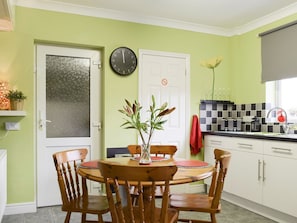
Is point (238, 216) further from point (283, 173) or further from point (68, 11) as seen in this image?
point (68, 11)

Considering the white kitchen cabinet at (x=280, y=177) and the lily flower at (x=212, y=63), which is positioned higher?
the lily flower at (x=212, y=63)

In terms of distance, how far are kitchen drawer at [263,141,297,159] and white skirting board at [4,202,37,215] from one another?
2790 mm

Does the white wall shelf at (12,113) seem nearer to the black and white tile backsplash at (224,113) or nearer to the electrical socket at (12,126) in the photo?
the electrical socket at (12,126)

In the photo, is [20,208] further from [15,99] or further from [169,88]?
[169,88]

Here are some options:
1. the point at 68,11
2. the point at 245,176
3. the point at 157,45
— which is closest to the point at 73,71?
the point at 68,11

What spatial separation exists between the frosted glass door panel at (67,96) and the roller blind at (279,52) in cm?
245

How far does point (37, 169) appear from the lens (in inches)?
139

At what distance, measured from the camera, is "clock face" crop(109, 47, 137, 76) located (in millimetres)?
3787

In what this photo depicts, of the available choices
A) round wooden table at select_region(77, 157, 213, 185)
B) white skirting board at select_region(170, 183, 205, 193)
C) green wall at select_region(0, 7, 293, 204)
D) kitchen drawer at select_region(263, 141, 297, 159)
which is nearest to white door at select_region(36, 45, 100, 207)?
green wall at select_region(0, 7, 293, 204)

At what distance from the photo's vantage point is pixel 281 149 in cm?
297

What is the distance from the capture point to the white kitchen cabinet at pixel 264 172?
9.43 feet

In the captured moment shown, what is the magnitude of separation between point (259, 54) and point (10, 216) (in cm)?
384

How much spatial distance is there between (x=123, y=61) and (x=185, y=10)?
1060 mm

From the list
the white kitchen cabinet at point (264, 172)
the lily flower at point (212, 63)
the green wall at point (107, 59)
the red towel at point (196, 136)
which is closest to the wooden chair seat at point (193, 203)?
the white kitchen cabinet at point (264, 172)
